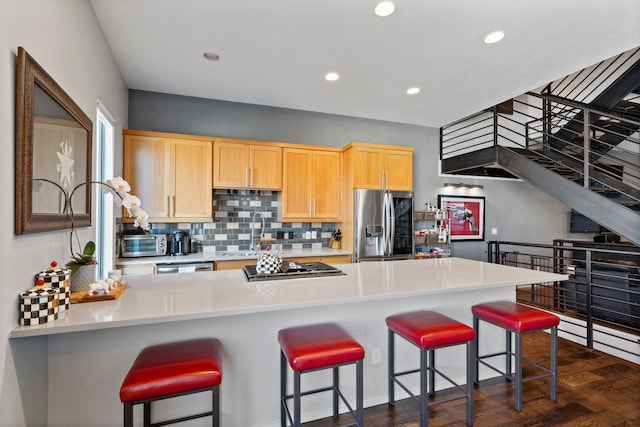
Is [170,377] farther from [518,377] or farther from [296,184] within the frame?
[296,184]

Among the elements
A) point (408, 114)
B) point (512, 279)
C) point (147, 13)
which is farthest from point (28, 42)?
point (408, 114)

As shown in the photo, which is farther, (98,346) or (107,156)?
(107,156)

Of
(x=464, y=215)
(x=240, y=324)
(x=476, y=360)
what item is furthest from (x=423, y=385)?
(x=464, y=215)

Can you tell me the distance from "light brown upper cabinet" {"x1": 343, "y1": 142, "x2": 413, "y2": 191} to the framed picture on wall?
122 cm

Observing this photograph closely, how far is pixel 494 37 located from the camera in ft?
8.10

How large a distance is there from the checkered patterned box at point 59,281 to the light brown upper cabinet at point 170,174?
2.14 meters

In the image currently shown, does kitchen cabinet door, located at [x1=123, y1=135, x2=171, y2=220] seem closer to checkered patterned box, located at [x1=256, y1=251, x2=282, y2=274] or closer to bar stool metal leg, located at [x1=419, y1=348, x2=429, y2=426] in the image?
checkered patterned box, located at [x1=256, y1=251, x2=282, y2=274]

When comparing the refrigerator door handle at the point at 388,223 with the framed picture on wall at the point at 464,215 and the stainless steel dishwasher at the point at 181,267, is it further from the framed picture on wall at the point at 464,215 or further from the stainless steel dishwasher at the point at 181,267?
the stainless steel dishwasher at the point at 181,267

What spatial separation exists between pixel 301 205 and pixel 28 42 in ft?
9.70

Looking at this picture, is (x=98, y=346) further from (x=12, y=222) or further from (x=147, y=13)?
(x=147, y=13)

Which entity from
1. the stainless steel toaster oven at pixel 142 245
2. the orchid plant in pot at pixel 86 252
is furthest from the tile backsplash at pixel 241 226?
the orchid plant in pot at pixel 86 252

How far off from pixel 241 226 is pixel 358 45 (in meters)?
2.56

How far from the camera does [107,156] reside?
9.53 feet

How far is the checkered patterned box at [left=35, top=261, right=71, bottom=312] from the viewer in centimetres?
133
